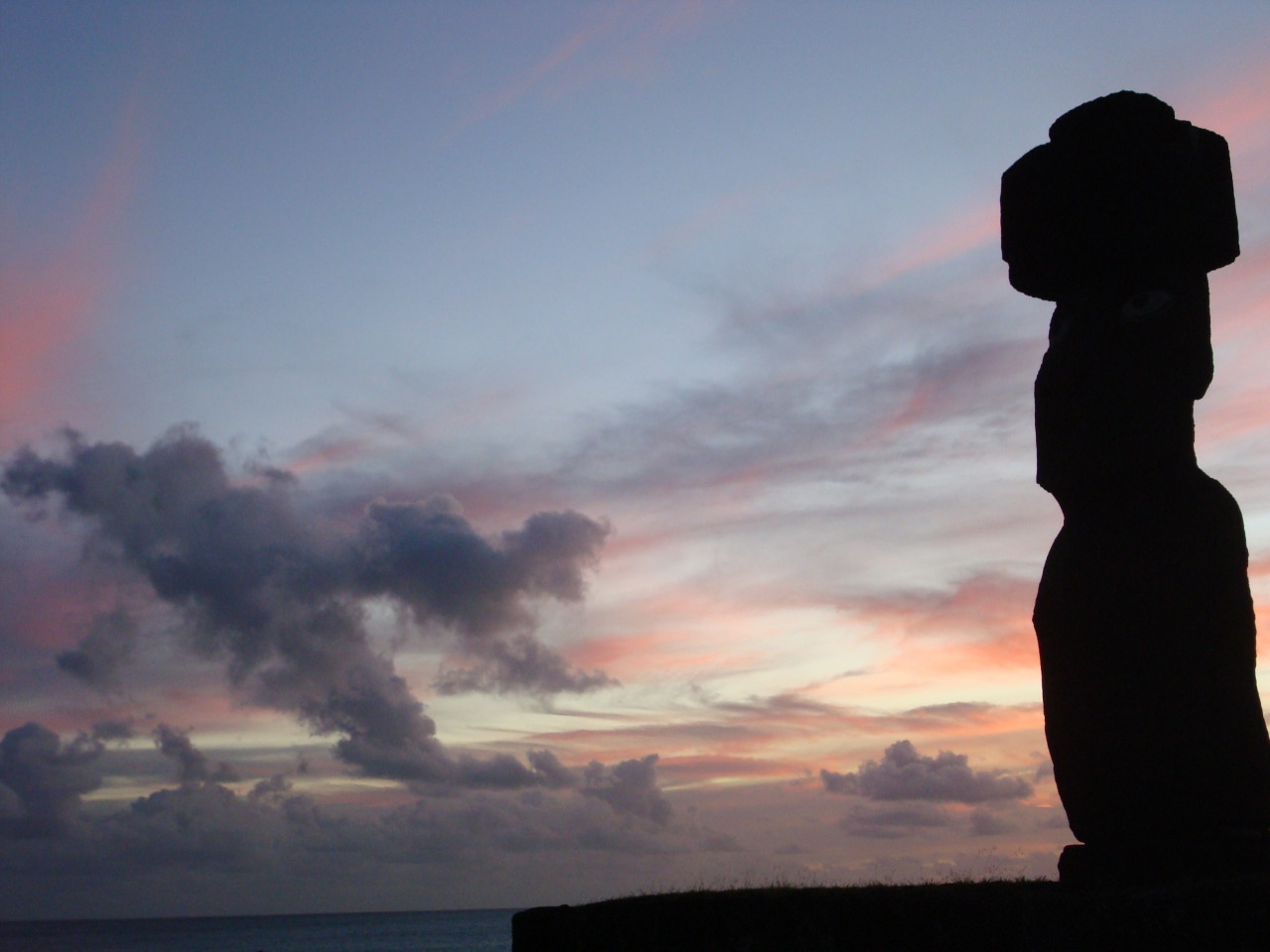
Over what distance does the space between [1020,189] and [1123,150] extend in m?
1.00

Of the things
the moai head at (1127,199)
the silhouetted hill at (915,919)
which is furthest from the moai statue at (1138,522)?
the silhouetted hill at (915,919)

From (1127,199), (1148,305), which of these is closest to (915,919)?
(1148,305)

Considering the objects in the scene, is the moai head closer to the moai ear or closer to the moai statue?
the moai statue

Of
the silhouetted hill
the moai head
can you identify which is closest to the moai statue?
the moai head

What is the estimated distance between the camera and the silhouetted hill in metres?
8.03

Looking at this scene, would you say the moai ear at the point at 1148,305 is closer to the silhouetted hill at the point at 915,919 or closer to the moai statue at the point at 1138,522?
the moai statue at the point at 1138,522

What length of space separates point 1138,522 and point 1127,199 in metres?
2.65

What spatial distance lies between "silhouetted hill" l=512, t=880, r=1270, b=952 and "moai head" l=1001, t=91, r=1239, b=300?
492cm

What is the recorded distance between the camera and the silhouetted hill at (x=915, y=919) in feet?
26.3

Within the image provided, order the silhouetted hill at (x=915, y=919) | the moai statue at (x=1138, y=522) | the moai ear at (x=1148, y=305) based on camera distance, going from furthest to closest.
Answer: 1. the moai ear at (x=1148, y=305)
2. the moai statue at (x=1138, y=522)
3. the silhouetted hill at (x=915, y=919)

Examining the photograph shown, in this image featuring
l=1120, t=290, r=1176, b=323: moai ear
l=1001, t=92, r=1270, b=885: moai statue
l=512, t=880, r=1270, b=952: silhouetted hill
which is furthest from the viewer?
l=1120, t=290, r=1176, b=323: moai ear

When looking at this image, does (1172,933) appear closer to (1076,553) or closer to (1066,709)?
(1066,709)

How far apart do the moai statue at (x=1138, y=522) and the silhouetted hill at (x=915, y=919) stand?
35.6 inches

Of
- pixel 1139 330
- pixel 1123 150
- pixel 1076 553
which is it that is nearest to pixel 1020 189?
pixel 1123 150
